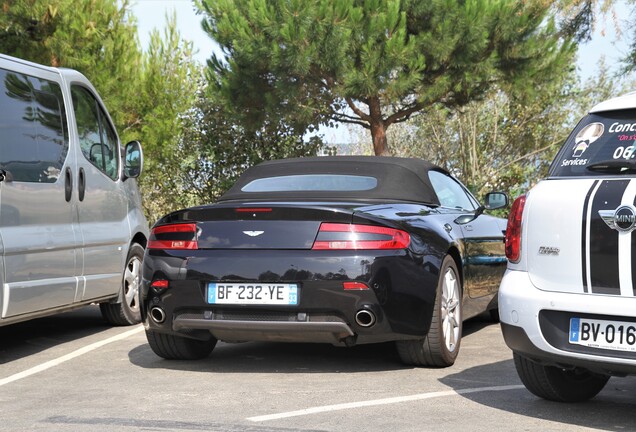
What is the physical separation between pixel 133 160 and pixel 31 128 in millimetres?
1856

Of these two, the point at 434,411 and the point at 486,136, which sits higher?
the point at 486,136

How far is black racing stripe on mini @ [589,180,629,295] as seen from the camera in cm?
476

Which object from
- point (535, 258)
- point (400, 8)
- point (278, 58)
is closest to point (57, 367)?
point (535, 258)

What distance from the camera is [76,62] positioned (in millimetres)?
18062

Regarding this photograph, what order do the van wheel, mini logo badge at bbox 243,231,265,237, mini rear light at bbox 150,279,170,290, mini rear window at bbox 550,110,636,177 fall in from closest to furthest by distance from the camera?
mini rear window at bbox 550,110,636,177, mini logo badge at bbox 243,231,265,237, mini rear light at bbox 150,279,170,290, the van wheel

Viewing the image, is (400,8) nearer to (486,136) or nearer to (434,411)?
(486,136)

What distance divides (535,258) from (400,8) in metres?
17.4

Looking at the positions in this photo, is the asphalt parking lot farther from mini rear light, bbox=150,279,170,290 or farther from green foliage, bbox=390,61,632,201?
green foliage, bbox=390,61,632,201

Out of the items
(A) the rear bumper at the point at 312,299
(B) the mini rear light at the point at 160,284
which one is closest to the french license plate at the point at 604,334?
(A) the rear bumper at the point at 312,299

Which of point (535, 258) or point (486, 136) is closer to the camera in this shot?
point (535, 258)

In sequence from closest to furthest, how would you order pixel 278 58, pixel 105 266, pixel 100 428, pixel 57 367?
1. pixel 100 428
2. pixel 57 367
3. pixel 105 266
4. pixel 278 58

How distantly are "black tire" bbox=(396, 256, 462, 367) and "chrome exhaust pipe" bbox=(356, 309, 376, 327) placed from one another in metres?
0.49

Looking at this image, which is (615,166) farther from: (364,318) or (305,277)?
(305,277)

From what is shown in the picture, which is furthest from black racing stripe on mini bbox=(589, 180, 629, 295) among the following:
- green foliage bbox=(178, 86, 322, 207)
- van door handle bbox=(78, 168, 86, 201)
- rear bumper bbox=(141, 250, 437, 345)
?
green foliage bbox=(178, 86, 322, 207)
